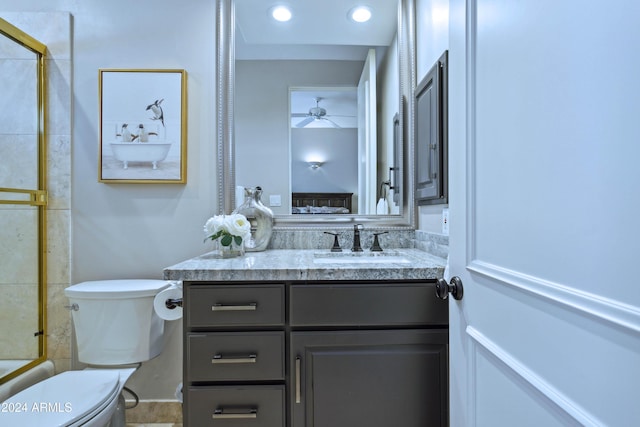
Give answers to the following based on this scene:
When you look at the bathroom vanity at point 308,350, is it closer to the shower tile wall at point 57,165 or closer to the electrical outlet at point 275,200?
the electrical outlet at point 275,200

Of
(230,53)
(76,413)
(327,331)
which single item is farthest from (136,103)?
(327,331)

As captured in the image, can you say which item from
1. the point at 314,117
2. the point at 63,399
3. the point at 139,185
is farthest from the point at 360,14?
the point at 63,399

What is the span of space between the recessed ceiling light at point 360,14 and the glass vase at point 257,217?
1045 mm

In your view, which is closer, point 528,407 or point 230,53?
point 528,407

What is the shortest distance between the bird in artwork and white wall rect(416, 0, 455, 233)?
1.32 m

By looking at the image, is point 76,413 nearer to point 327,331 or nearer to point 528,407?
point 327,331

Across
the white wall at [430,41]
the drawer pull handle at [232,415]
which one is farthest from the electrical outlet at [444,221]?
the drawer pull handle at [232,415]

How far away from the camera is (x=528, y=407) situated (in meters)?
0.58

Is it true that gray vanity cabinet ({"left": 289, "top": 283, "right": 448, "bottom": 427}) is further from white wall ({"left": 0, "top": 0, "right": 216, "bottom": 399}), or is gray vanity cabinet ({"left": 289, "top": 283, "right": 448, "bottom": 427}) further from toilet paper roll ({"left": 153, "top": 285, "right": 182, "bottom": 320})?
white wall ({"left": 0, "top": 0, "right": 216, "bottom": 399})

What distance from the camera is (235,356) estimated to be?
41.2 inches

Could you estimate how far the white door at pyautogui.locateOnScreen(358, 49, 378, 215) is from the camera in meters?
1.71

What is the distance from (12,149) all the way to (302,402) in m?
1.77

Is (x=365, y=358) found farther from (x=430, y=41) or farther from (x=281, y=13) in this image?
(x=281, y=13)

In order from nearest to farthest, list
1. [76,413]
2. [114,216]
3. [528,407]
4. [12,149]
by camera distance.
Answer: [528,407], [76,413], [12,149], [114,216]
